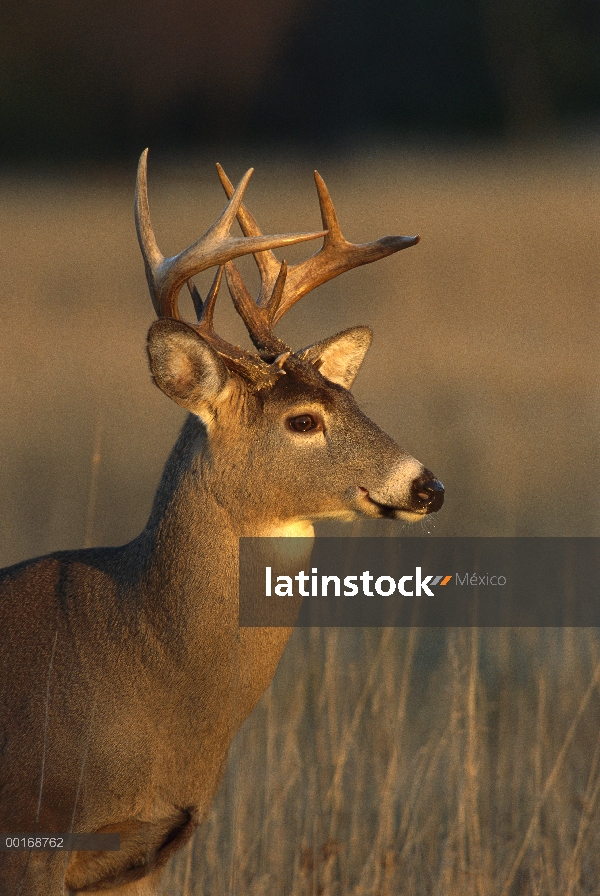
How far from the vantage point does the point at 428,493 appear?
454cm

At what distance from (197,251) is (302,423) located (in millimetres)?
686

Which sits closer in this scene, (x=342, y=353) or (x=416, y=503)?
(x=416, y=503)

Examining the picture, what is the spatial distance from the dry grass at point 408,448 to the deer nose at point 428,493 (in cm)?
123

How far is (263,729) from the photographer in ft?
21.0

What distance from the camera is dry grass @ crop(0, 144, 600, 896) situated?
5.34 meters

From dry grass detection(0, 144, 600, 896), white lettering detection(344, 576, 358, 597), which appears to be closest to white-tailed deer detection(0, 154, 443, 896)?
dry grass detection(0, 144, 600, 896)

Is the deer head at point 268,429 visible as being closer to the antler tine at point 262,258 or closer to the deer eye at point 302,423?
the deer eye at point 302,423

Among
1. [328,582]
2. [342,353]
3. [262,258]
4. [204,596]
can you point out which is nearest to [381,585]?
[328,582]

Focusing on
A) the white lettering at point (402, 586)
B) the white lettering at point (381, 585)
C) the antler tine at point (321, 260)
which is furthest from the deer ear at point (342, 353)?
the white lettering at point (402, 586)

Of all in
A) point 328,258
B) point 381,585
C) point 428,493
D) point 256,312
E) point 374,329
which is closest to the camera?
point 428,493

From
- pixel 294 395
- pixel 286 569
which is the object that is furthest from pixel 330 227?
pixel 286 569

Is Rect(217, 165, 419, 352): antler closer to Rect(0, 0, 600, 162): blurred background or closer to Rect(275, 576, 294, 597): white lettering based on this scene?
Rect(275, 576, 294, 597): white lettering

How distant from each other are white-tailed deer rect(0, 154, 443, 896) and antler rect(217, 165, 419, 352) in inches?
10.1

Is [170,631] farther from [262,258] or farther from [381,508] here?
[262,258]
